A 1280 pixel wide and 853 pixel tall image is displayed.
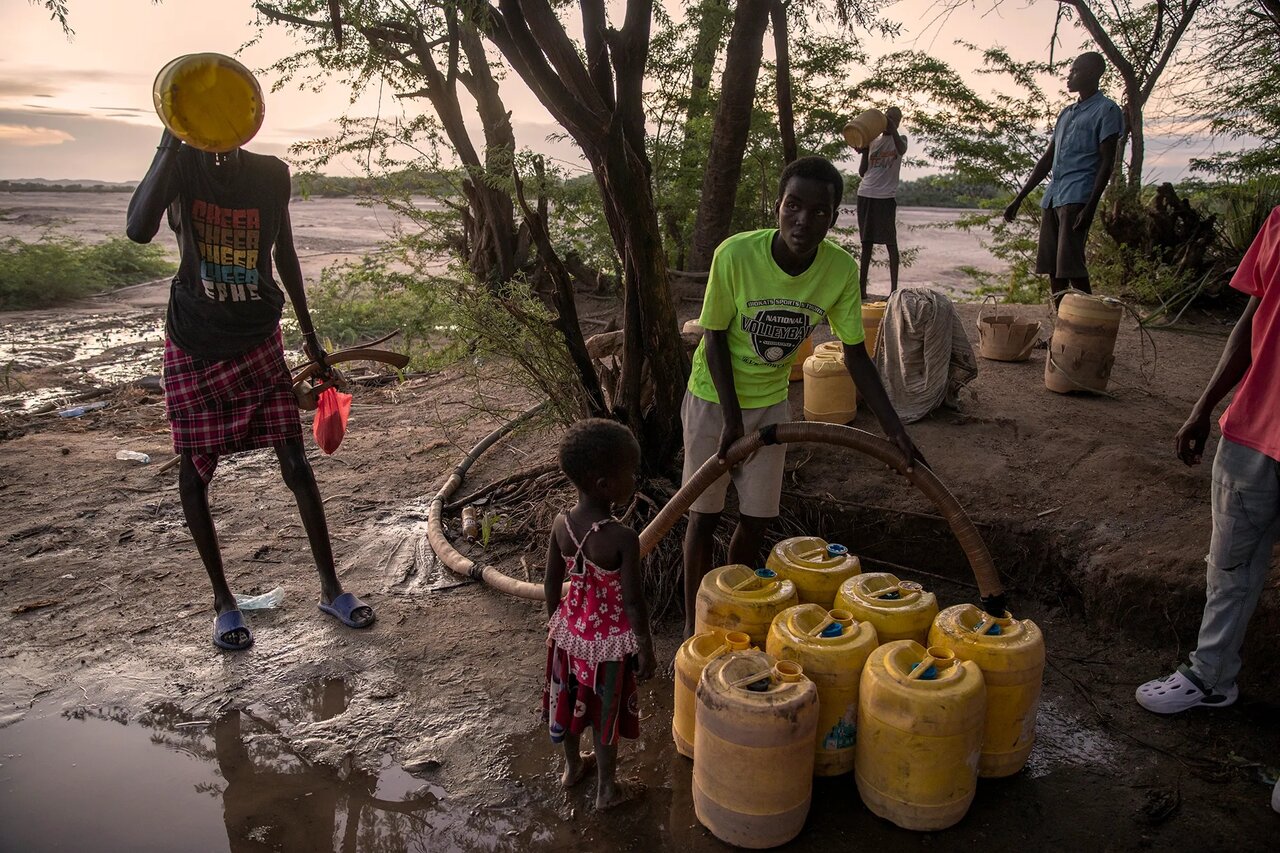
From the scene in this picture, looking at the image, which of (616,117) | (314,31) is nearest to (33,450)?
(616,117)

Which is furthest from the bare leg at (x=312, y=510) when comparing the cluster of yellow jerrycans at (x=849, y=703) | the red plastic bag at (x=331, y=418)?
the cluster of yellow jerrycans at (x=849, y=703)

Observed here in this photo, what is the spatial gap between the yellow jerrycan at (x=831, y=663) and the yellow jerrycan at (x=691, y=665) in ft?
0.43

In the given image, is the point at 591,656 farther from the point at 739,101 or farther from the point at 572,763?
the point at 739,101

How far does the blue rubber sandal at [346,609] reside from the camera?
3.73 m

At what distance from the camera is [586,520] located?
97.7 inches

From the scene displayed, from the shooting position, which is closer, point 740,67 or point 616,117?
point 616,117

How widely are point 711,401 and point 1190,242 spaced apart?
280 inches

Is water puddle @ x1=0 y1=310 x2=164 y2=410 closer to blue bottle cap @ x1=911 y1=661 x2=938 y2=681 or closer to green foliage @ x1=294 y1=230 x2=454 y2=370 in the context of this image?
green foliage @ x1=294 y1=230 x2=454 y2=370

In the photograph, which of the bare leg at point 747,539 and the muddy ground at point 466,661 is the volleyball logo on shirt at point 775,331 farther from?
the muddy ground at point 466,661

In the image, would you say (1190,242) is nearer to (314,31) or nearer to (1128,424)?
(1128,424)

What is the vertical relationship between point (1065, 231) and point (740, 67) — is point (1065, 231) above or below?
below

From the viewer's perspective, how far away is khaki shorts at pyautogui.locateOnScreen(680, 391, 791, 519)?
3.15 metres

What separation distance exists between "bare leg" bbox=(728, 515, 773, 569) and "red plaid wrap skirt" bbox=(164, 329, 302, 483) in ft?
6.46

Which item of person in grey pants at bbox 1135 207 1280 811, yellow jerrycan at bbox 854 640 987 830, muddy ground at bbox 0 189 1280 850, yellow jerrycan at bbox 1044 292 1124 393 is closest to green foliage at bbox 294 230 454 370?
muddy ground at bbox 0 189 1280 850
